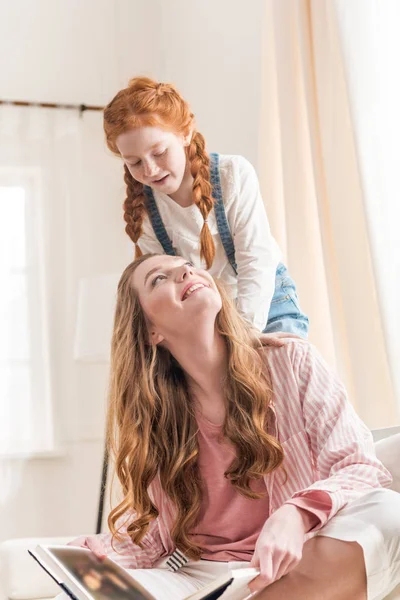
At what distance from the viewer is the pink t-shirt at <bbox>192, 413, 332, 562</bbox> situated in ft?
4.93

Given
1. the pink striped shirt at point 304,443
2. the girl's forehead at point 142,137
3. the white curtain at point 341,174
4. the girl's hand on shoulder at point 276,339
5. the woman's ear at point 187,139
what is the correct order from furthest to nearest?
the white curtain at point 341,174 < the woman's ear at point 187,139 < the girl's forehead at point 142,137 < the girl's hand on shoulder at point 276,339 < the pink striped shirt at point 304,443

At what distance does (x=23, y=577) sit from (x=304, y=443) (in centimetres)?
88

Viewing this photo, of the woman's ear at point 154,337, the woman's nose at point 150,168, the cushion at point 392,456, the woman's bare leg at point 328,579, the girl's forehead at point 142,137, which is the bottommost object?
the woman's bare leg at point 328,579

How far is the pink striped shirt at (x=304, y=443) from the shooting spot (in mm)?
1342

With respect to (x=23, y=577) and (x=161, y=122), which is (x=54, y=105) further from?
(x=23, y=577)

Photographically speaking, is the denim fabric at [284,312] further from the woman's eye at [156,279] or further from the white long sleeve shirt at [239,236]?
the woman's eye at [156,279]

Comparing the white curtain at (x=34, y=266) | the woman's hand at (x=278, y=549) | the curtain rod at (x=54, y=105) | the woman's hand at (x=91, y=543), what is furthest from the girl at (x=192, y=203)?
the curtain rod at (x=54, y=105)

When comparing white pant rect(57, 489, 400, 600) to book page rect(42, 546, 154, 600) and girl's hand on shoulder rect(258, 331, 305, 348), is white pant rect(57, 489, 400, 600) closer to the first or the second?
book page rect(42, 546, 154, 600)

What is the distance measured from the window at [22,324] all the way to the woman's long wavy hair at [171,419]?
1.78 meters

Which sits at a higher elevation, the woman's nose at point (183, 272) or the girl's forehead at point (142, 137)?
the girl's forehead at point (142, 137)

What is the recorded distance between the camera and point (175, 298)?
5.07 ft

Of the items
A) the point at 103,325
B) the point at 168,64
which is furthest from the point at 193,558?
the point at 168,64

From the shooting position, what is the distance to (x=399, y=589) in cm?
121

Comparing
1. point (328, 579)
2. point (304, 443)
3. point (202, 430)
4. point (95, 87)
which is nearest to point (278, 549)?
point (328, 579)
